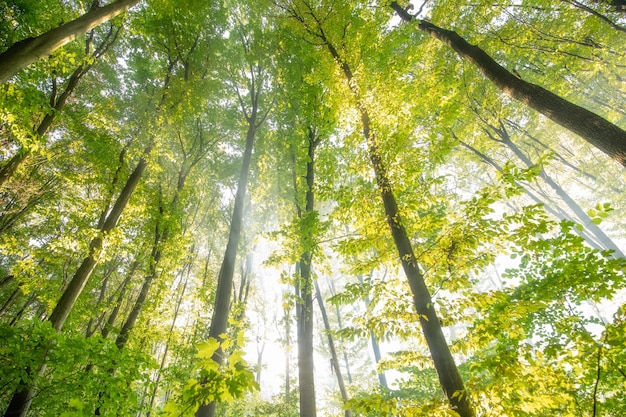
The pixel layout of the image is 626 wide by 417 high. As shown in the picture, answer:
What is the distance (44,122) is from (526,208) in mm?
10575

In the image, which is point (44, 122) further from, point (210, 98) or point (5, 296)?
point (5, 296)

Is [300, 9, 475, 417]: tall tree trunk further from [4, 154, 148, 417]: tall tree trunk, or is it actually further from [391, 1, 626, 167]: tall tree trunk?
[4, 154, 148, 417]: tall tree trunk

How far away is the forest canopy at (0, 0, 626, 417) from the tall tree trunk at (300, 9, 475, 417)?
25 millimetres

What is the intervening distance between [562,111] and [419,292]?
148 inches

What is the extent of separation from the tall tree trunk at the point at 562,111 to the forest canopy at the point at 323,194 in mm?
30

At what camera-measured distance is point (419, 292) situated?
3090 millimetres

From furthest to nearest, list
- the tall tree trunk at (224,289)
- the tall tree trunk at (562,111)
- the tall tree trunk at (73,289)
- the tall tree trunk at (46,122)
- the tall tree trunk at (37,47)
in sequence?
the tall tree trunk at (46,122) → the tall tree trunk at (73,289) → the tall tree trunk at (224,289) → the tall tree trunk at (562,111) → the tall tree trunk at (37,47)

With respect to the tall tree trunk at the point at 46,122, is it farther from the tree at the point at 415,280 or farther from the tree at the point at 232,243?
the tree at the point at 415,280

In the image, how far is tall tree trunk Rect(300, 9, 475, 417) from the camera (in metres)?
2.57

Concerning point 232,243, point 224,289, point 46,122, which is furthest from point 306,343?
point 46,122

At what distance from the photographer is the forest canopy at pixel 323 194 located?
7.82 feet

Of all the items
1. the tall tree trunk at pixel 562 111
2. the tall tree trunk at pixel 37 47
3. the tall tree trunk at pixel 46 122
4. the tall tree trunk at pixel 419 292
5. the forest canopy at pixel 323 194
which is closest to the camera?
the forest canopy at pixel 323 194

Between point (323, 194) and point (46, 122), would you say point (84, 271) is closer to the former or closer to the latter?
point (46, 122)

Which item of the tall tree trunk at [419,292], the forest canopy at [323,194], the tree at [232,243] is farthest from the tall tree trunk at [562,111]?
the tree at [232,243]
